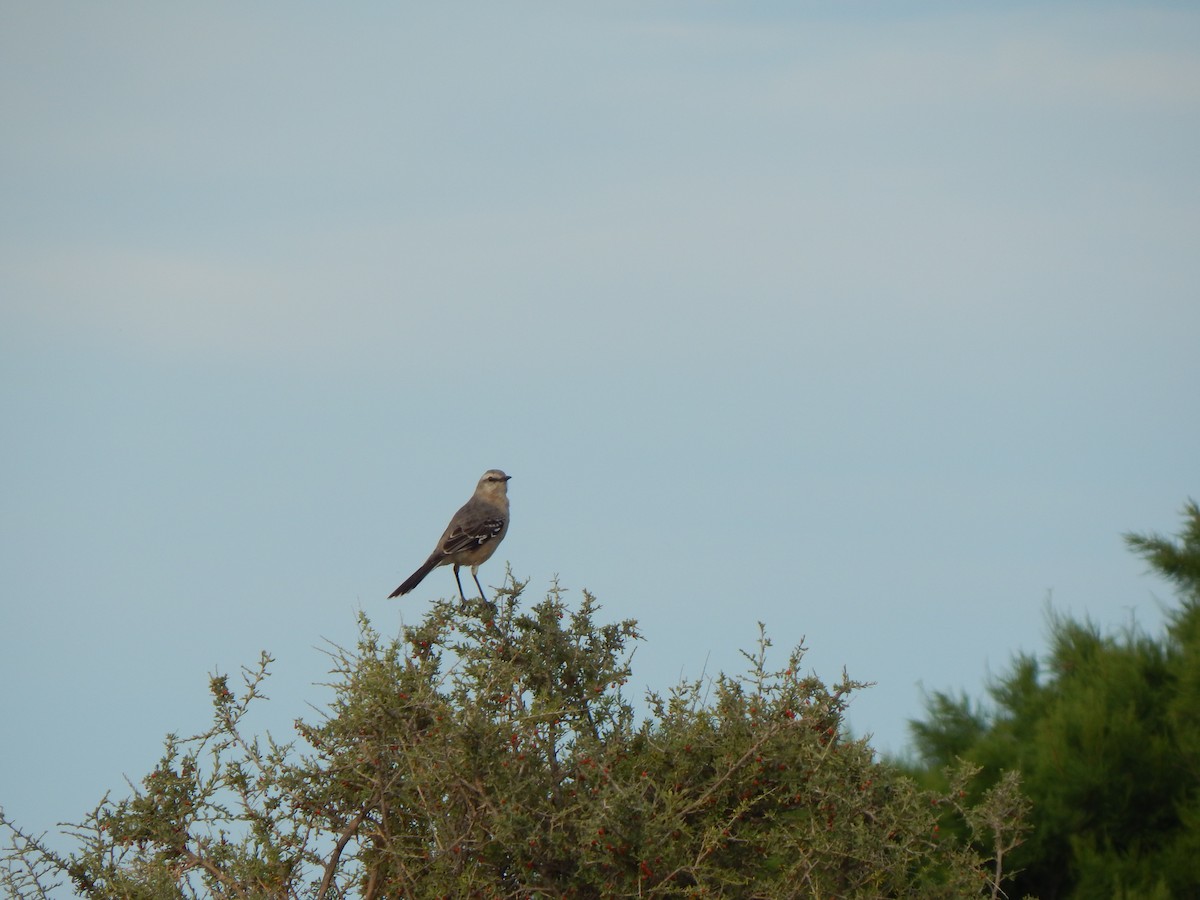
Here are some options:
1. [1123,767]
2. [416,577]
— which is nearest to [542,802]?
[416,577]

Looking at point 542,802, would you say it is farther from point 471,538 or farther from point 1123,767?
point 1123,767

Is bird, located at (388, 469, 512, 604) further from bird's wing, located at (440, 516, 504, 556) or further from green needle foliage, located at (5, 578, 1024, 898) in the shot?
green needle foliage, located at (5, 578, 1024, 898)

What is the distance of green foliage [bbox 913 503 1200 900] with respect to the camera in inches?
421

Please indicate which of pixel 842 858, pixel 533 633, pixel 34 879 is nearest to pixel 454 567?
pixel 533 633

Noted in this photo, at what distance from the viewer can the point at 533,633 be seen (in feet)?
19.4

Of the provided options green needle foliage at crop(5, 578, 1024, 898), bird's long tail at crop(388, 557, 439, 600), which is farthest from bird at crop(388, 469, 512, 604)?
green needle foliage at crop(5, 578, 1024, 898)

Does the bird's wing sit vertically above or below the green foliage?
above

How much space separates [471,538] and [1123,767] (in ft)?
20.5

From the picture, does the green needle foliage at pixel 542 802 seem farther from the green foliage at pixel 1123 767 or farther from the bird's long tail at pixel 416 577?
the green foliage at pixel 1123 767

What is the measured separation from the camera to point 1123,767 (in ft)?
36.7

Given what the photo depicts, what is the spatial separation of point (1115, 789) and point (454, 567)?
6.17m

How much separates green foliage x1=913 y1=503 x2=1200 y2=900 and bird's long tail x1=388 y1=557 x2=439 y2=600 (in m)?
5.25

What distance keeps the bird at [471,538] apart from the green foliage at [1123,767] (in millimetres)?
4758

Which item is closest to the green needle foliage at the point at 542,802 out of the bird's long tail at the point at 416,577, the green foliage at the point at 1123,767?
the bird's long tail at the point at 416,577
